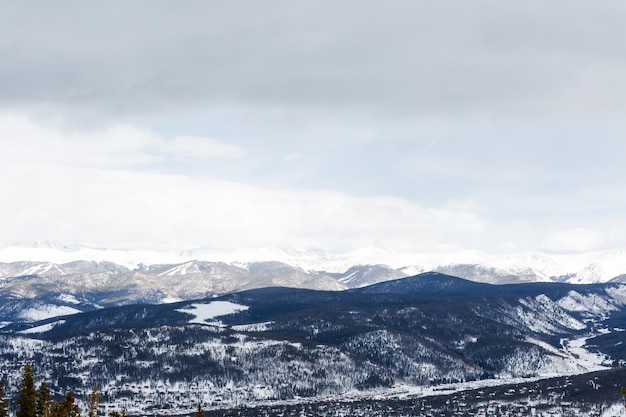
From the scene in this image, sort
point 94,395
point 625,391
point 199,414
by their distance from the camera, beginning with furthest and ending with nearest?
1. point 199,414
2. point 94,395
3. point 625,391

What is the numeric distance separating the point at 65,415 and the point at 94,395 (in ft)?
91.7

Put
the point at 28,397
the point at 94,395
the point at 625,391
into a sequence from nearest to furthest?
the point at 625,391
the point at 94,395
the point at 28,397

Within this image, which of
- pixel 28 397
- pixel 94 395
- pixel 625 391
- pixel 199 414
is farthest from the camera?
pixel 28 397

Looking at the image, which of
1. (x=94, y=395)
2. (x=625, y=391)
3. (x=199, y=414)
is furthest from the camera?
(x=199, y=414)

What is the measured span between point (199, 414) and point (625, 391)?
2506 inches

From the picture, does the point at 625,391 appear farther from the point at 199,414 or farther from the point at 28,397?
the point at 28,397

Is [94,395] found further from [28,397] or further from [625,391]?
[625,391]

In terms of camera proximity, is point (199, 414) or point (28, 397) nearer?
point (199, 414)

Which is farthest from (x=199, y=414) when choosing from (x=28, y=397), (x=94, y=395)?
(x=28, y=397)

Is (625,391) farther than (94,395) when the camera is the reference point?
No

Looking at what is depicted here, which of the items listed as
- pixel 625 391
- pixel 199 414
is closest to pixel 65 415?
pixel 199 414

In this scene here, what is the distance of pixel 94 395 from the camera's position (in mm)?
99312

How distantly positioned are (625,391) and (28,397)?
91409 millimetres

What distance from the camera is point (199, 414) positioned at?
384ft
